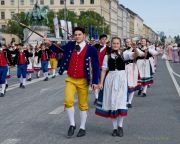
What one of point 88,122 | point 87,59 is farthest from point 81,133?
point 88,122

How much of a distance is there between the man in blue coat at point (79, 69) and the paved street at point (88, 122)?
49 centimetres

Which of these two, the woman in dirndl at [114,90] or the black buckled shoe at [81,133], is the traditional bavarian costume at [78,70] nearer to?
the black buckled shoe at [81,133]

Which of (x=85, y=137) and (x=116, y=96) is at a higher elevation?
(x=116, y=96)

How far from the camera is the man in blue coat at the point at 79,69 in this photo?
316 inches

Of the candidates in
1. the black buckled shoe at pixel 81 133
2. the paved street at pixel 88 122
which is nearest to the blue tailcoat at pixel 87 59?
the black buckled shoe at pixel 81 133

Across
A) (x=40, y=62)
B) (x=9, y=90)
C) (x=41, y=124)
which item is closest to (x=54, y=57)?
(x=40, y=62)

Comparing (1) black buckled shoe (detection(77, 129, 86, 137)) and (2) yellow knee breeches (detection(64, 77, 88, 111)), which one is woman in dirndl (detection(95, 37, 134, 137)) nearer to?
(2) yellow knee breeches (detection(64, 77, 88, 111))

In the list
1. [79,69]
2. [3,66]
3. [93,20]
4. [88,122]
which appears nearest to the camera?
[79,69]

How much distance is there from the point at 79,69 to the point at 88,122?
178 centimetres

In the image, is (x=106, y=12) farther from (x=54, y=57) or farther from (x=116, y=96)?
(x=116, y=96)

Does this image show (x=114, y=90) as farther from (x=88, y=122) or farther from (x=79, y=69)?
(x=88, y=122)

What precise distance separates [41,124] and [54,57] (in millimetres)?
15530

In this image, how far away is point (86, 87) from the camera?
8211 millimetres

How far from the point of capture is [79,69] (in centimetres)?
803
